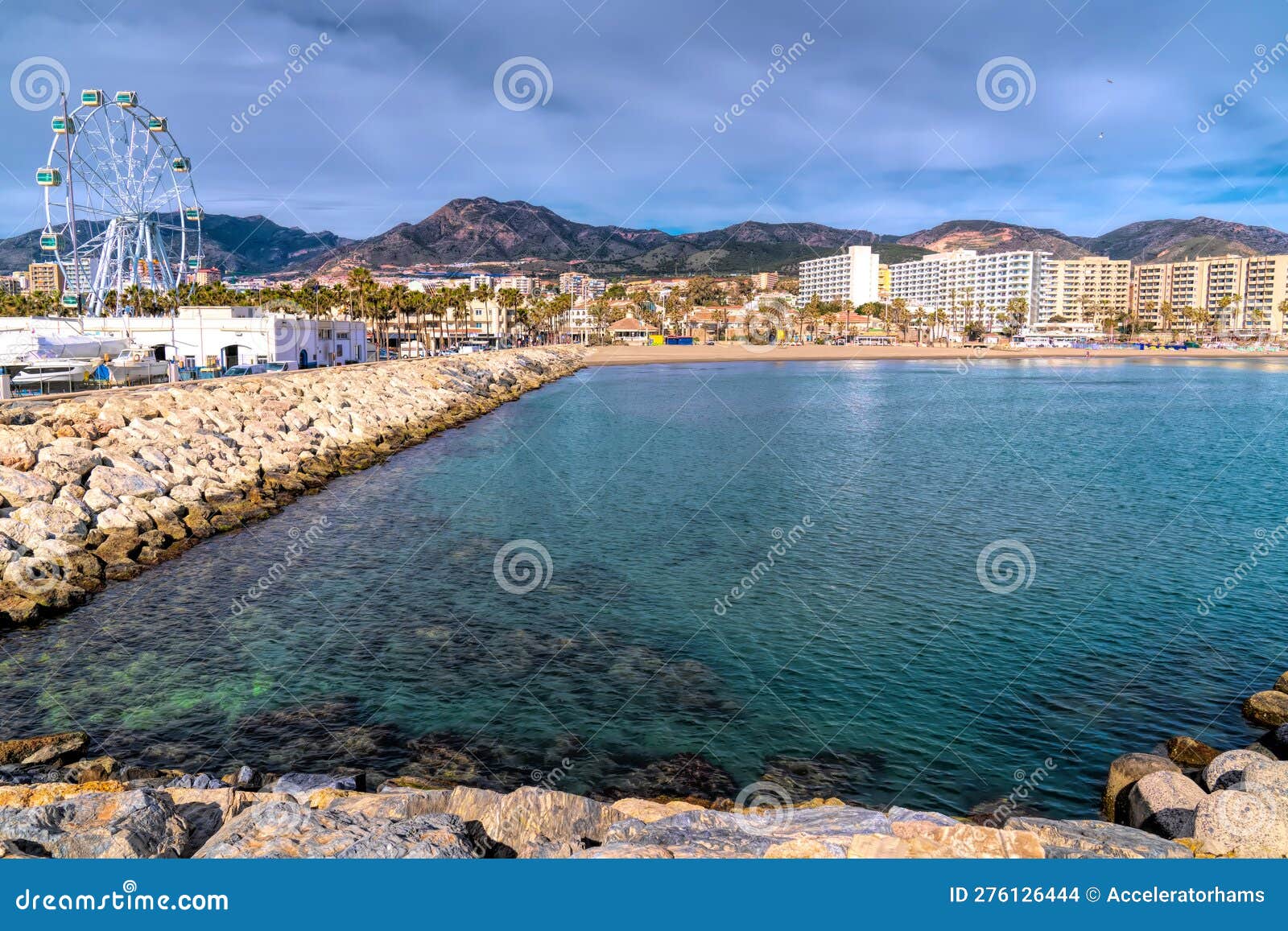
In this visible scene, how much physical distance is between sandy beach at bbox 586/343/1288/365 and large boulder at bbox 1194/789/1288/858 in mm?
125559

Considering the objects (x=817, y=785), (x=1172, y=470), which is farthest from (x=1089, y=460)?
(x=817, y=785)

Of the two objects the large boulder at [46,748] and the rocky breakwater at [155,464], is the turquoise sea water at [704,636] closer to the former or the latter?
the large boulder at [46,748]

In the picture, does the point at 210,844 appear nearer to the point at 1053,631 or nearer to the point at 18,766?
the point at 18,766

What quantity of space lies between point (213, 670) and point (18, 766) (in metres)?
3.55

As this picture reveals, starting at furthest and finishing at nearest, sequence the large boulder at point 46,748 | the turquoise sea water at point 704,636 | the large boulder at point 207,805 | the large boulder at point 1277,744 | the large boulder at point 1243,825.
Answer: the turquoise sea water at point 704,636 → the large boulder at point 1277,744 → the large boulder at point 46,748 → the large boulder at point 207,805 → the large boulder at point 1243,825

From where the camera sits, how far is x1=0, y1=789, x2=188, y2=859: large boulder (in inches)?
293

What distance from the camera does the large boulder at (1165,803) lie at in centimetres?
895

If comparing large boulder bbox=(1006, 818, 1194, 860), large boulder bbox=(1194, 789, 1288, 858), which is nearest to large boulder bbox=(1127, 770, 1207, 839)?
large boulder bbox=(1194, 789, 1288, 858)

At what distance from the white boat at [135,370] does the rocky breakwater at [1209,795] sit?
143 ft

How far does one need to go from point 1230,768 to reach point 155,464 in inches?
1038

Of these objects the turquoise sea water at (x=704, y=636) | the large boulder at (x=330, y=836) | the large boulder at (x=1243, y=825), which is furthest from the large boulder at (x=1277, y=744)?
the large boulder at (x=330, y=836)

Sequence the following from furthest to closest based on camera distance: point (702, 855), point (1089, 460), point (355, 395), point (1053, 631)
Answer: point (355, 395), point (1089, 460), point (1053, 631), point (702, 855)

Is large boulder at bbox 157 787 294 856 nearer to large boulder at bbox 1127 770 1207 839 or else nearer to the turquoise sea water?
the turquoise sea water

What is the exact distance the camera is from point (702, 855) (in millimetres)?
7309
